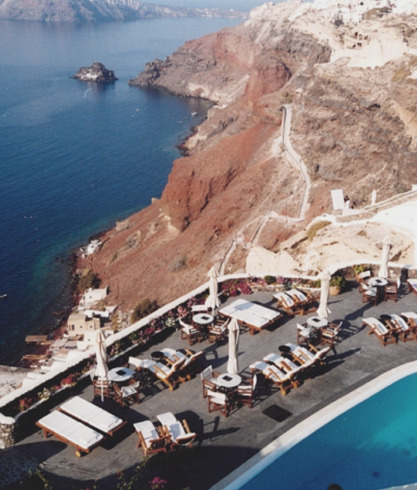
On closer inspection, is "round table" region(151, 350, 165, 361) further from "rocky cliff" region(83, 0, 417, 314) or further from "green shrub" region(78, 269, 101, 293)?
"green shrub" region(78, 269, 101, 293)

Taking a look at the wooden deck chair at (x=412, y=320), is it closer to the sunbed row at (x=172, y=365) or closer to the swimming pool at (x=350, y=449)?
the swimming pool at (x=350, y=449)

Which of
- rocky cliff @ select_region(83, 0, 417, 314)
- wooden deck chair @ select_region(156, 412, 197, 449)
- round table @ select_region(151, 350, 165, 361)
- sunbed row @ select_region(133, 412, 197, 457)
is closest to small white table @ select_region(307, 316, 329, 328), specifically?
round table @ select_region(151, 350, 165, 361)

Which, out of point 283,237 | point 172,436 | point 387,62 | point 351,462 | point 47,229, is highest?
point 387,62

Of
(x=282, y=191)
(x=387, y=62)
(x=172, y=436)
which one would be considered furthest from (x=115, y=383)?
(x=387, y=62)

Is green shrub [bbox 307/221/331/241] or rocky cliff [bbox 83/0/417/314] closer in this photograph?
green shrub [bbox 307/221/331/241]

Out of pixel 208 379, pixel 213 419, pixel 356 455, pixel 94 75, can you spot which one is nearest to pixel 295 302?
pixel 208 379

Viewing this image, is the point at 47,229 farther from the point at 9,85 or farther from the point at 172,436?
the point at 9,85

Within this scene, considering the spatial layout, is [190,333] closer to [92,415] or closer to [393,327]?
[92,415]
